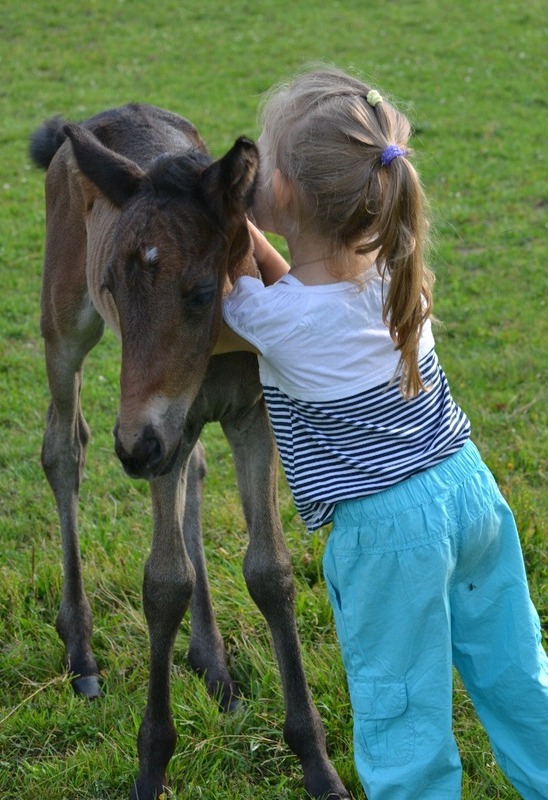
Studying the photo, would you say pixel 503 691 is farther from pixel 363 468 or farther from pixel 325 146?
pixel 325 146

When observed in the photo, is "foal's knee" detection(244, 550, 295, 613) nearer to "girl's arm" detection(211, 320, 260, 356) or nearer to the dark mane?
"girl's arm" detection(211, 320, 260, 356)

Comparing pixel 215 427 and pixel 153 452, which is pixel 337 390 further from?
pixel 215 427

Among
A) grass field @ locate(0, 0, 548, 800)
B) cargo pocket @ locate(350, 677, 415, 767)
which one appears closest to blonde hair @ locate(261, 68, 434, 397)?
grass field @ locate(0, 0, 548, 800)

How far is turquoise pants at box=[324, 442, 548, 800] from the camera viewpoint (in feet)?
8.18

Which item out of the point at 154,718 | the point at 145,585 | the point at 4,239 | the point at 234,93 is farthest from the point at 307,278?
the point at 234,93

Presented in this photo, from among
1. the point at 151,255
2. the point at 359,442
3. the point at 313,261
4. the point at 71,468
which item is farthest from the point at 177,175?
the point at 71,468

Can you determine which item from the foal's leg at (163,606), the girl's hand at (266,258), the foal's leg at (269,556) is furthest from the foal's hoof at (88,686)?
the girl's hand at (266,258)

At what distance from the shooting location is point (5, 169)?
380 inches

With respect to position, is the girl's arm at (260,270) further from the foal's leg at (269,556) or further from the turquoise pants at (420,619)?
the turquoise pants at (420,619)

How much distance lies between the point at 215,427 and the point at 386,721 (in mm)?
3171

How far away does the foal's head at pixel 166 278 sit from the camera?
243 cm

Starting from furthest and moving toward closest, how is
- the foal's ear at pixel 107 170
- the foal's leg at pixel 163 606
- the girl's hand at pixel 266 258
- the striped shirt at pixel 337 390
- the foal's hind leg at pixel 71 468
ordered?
the foal's hind leg at pixel 71 468 < the foal's leg at pixel 163 606 < the girl's hand at pixel 266 258 < the foal's ear at pixel 107 170 < the striped shirt at pixel 337 390

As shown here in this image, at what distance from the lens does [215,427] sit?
5.54m

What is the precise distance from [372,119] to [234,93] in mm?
9407
